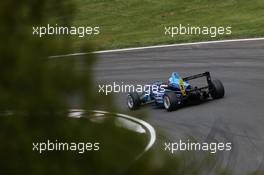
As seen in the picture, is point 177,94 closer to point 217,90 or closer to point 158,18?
point 217,90

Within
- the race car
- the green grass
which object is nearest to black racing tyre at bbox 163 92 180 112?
the race car

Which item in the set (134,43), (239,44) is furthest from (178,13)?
(239,44)

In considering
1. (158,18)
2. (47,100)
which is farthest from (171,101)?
(47,100)

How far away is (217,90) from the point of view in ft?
54.0

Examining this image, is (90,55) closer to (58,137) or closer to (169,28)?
(58,137)

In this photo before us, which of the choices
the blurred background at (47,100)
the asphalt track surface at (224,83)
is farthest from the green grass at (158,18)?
the blurred background at (47,100)

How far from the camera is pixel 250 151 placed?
11922 mm

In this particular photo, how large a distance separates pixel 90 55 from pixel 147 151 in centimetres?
38

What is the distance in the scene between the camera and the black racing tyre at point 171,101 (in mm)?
15907

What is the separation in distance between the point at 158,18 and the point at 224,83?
1096cm

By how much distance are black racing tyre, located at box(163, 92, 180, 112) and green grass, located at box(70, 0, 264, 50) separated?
31.0ft

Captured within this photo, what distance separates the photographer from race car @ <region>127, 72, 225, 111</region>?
52.7 ft

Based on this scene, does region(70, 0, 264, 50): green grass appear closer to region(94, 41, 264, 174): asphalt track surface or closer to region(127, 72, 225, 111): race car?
region(94, 41, 264, 174): asphalt track surface

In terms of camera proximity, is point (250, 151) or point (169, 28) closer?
point (250, 151)
